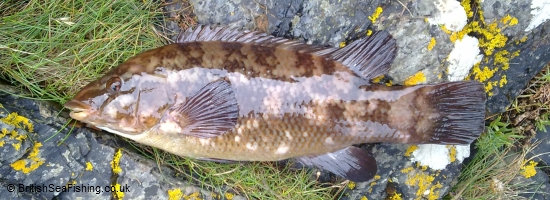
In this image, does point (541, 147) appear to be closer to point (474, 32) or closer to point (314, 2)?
point (474, 32)

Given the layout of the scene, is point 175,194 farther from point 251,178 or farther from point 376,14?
point 376,14

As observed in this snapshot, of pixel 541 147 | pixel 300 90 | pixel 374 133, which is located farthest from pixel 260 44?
pixel 541 147

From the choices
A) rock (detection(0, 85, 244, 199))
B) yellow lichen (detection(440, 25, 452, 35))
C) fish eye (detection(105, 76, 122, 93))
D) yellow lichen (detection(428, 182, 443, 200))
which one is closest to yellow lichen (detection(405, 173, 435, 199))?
yellow lichen (detection(428, 182, 443, 200))

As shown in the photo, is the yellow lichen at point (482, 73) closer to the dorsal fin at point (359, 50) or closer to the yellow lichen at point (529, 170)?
the dorsal fin at point (359, 50)

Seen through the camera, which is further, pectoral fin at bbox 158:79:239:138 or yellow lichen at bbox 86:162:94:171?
yellow lichen at bbox 86:162:94:171

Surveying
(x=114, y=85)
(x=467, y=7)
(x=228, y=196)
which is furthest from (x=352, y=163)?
(x=114, y=85)

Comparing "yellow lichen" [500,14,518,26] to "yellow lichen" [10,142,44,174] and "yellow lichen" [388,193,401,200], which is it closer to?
"yellow lichen" [388,193,401,200]

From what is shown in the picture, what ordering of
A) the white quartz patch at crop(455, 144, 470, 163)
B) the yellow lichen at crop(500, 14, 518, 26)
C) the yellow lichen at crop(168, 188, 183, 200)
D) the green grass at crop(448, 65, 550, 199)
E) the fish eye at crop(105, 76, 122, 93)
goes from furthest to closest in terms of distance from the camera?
the green grass at crop(448, 65, 550, 199)
the white quartz patch at crop(455, 144, 470, 163)
the yellow lichen at crop(168, 188, 183, 200)
the yellow lichen at crop(500, 14, 518, 26)
the fish eye at crop(105, 76, 122, 93)
